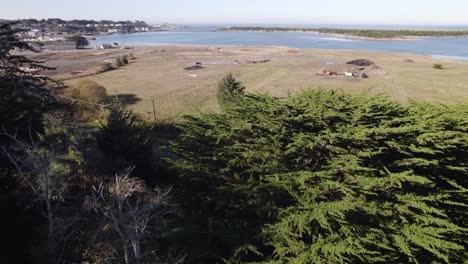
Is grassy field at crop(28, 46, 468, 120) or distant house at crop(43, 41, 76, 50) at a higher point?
distant house at crop(43, 41, 76, 50)

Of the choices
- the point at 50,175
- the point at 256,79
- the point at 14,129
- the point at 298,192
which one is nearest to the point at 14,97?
the point at 14,129

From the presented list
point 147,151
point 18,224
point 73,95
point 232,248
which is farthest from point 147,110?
point 232,248

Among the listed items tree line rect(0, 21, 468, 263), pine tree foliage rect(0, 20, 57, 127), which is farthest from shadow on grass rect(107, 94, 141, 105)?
tree line rect(0, 21, 468, 263)

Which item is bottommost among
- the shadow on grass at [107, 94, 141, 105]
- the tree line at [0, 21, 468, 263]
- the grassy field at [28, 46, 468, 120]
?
the shadow on grass at [107, 94, 141, 105]

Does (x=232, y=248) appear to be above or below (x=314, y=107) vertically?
below

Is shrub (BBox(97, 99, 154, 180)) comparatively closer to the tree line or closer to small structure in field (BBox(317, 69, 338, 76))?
the tree line

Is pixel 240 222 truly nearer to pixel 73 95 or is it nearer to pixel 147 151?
pixel 147 151

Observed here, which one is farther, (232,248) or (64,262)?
(64,262)
